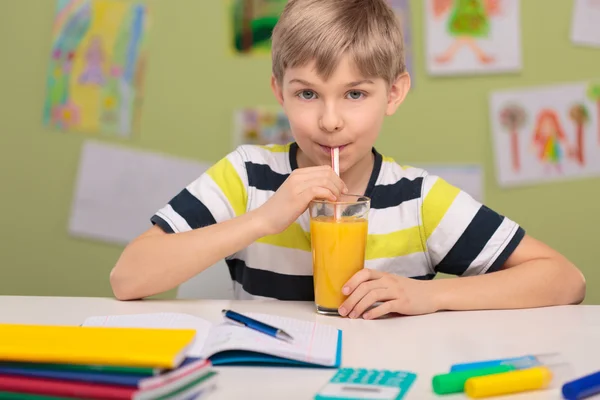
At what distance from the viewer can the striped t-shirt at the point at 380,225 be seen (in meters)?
1.22

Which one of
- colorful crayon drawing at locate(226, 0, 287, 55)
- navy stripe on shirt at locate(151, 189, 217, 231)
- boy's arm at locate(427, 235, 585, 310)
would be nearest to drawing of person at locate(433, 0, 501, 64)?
colorful crayon drawing at locate(226, 0, 287, 55)

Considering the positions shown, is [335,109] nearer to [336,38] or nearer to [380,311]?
[336,38]

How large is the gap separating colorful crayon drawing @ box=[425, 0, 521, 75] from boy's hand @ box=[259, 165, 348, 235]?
1161mm

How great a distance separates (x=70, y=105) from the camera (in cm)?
221

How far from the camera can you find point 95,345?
2.21ft

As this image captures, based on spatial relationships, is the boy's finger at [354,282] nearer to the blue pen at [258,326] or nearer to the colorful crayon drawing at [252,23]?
the blue pen at [258,326]

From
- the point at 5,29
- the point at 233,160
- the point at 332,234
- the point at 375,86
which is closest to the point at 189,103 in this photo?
the point at 5,29

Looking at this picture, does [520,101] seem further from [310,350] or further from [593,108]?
[310,350]

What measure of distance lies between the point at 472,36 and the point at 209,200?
47.1 inches

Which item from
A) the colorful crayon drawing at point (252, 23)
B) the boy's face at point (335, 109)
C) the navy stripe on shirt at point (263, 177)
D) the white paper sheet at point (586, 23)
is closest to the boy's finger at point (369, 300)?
the boy's face at point (335, 109)

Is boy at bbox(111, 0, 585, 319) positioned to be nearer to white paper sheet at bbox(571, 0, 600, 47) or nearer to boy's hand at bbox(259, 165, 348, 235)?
boy's hand at bbox(259, 165, 348, 235)

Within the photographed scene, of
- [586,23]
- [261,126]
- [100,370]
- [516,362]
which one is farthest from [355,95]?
[586,23]

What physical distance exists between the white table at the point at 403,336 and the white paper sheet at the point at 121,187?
42.8 inches

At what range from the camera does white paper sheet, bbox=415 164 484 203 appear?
2123mm
